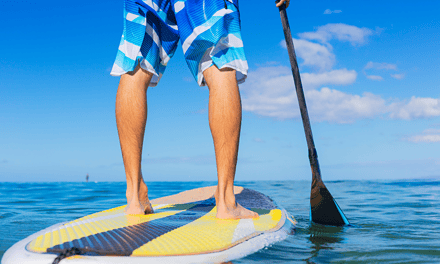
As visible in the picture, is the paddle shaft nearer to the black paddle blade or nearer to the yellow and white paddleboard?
the black paddle blade

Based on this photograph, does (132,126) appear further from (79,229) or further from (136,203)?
(79,229)

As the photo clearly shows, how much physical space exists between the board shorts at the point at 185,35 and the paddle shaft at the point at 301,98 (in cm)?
84

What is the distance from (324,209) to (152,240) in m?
1.61

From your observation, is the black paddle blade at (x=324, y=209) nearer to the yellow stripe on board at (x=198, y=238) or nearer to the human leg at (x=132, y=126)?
the yellow stripe on board at (x=198, y=238)

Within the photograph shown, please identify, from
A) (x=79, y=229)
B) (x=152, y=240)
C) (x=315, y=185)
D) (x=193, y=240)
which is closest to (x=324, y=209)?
(x=315, y=185)

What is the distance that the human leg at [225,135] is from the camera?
1750 millimetres

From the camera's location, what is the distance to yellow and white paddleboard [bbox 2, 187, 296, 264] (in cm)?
104

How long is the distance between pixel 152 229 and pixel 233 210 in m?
0.51

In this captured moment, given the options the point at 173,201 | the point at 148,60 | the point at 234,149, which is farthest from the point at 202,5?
the point at 173,201

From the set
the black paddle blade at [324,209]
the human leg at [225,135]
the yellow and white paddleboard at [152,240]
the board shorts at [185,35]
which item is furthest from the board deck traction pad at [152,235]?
the board shorts at [185,35]

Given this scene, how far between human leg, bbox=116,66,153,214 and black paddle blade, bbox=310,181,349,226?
1.31 metres

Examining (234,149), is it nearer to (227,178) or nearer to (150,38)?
(227,178)

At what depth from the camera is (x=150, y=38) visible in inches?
77.5

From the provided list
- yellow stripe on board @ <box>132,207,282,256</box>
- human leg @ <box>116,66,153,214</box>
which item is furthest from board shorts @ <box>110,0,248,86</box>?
yellow stripe on board @ <box>132,207,282,256</box>
